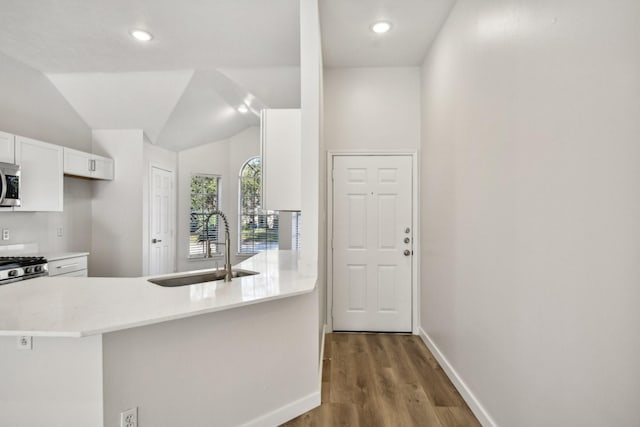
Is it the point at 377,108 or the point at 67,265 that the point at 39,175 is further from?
the point at 377,108

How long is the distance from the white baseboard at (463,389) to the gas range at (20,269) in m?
3.74

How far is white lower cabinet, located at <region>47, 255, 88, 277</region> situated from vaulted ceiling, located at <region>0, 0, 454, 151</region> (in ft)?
6.14

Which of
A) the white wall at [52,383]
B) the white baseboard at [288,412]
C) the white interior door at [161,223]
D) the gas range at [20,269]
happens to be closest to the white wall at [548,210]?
the white baseboard at [288,412]

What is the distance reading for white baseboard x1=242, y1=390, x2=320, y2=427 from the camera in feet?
6.18

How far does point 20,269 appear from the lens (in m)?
3.03

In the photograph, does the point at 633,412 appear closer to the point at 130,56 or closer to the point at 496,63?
the point at 496,63

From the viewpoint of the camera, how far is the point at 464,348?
2.32 m

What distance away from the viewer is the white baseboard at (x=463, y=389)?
1.95m

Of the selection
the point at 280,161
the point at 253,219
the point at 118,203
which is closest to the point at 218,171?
the point at 253,219

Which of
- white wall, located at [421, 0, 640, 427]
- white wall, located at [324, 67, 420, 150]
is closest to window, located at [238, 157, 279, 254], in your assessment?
white wall, located at [324, 67, 420, 150]

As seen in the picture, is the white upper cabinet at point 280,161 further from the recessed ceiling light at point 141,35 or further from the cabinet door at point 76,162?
the cabinet door at point 76,162

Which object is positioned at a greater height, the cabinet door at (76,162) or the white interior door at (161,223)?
the cabinet door at (76,162)

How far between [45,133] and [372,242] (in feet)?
13.1

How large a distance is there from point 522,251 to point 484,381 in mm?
913
